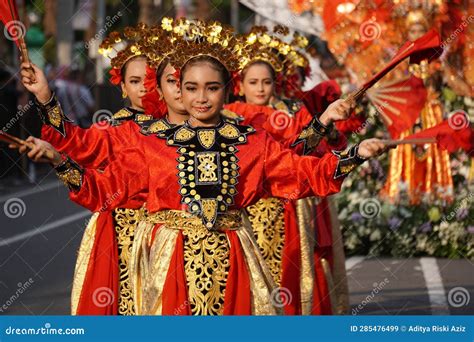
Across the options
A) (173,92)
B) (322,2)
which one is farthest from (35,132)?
(173,92)

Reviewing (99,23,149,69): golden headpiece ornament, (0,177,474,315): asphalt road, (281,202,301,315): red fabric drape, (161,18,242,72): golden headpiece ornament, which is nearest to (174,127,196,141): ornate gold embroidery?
(161,18,242,72): golden headpiece ornament

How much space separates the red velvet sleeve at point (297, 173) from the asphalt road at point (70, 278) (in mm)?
3719

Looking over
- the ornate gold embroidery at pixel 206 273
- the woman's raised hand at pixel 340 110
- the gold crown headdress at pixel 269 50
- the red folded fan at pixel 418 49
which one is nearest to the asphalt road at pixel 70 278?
the gold crown headdress at pixel 269 50

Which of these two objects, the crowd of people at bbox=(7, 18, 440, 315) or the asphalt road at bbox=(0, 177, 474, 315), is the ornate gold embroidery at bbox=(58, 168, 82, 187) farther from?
the asphalt road at bbox=(0, 177, 474, 315)

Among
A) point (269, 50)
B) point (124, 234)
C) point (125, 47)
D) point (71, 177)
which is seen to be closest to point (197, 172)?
point (71, 177)

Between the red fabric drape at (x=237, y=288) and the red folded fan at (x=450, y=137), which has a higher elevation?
the red folded fan at (x=450, y=137)

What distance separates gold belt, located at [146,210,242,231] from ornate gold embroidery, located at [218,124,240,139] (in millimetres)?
340

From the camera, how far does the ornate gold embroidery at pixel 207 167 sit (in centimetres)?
656

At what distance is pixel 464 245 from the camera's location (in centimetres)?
1307

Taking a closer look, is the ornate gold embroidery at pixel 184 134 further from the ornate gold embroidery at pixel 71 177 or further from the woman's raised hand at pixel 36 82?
the woman's raised hand at pixel 36 82

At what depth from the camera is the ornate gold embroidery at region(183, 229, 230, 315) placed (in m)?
6.46

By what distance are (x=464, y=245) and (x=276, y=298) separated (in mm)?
6597

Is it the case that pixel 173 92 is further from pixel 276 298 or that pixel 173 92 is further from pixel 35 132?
pixel 35 132

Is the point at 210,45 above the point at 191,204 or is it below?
above
